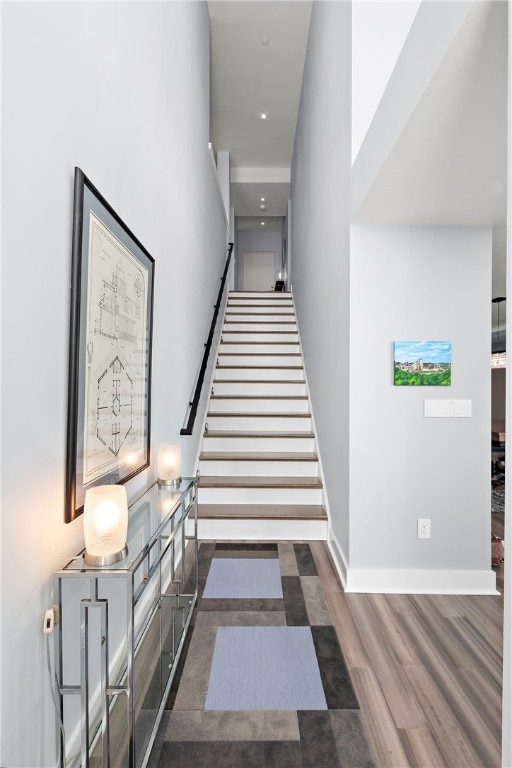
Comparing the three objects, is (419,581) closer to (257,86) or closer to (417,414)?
(417,414)

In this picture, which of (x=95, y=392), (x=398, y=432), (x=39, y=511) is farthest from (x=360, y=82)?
(x=39, y=511)

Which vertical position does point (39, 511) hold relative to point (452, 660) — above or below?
above

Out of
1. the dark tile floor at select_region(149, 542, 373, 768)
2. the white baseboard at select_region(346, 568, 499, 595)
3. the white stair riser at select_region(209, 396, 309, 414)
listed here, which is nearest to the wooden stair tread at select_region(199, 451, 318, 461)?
the white stair riser at select_region(209, 396, 309, 414)

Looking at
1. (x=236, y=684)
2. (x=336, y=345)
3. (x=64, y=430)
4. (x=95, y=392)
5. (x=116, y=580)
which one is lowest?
(x=236, y=684)

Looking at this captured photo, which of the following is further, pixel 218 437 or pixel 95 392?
pixel 218 437

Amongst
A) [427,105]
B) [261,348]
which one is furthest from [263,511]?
[427,105]

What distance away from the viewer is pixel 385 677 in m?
1.77

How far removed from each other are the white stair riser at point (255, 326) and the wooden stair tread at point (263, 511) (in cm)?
293

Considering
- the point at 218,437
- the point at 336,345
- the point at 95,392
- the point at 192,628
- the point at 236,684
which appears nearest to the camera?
the point at 95,392

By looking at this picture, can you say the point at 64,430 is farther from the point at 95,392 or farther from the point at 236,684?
the point at 236,684

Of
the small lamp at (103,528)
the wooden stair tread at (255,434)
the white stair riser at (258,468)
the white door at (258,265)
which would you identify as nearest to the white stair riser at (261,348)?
the wooden stair tread at (255,434)

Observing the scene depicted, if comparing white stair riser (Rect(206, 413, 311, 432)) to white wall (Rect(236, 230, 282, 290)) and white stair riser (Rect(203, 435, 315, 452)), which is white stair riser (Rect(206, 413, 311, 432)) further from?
white wall (Rect(236, 230, 282, 290))

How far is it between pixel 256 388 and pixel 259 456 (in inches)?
42.3

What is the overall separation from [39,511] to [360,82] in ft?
8.87
